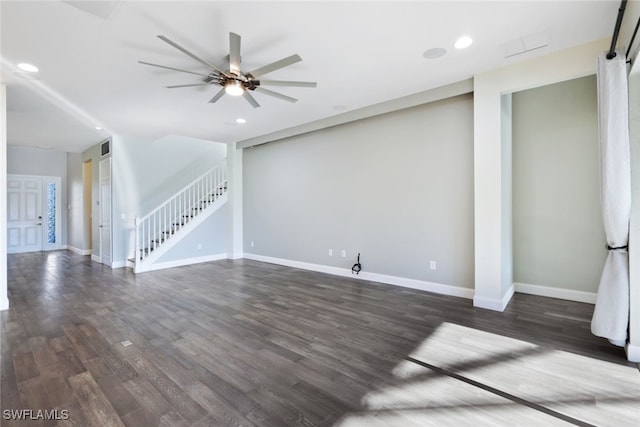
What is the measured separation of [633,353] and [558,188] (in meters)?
2.42

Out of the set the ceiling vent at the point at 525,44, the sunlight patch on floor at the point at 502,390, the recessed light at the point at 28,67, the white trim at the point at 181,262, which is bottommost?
the sunlight patch on floor at the point at 502,390

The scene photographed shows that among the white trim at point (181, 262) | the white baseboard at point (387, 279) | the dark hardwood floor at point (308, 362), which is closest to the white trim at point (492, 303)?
the dark hardwood floor at point (308, 362)

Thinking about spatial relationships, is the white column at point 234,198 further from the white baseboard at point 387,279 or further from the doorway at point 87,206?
the doorway at point 87,206

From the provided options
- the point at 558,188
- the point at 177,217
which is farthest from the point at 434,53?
the point at 177,217

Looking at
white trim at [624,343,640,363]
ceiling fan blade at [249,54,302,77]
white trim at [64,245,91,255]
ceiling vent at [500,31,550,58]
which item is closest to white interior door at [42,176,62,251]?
white trim at [64,245,91,255]

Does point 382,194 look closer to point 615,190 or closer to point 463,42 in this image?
point 463,42

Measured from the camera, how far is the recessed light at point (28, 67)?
3.23m

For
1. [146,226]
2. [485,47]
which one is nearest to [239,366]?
[485,47]

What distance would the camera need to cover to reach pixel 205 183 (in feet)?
25.3

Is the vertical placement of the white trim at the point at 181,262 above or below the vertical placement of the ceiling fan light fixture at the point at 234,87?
below

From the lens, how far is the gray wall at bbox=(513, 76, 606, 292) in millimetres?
3908

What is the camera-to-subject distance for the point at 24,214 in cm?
846

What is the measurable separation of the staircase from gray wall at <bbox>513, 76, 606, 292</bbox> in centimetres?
636

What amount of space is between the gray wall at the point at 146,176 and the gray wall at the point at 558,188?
641cm
